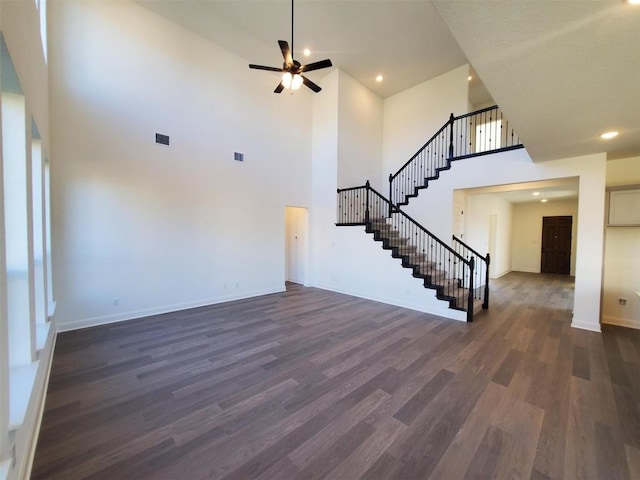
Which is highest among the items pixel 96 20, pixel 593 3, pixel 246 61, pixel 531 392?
pixel 246 61

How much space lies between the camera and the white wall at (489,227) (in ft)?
24.6

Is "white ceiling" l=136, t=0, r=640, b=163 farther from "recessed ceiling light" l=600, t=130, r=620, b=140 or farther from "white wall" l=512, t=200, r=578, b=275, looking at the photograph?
"white wall" l=512, t=200, r=578, b=275

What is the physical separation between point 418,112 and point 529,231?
292 inches

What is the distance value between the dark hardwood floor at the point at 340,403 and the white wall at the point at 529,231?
7354mm

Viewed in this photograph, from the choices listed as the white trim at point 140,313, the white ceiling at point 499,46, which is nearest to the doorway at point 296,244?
the white trim at point 140,313

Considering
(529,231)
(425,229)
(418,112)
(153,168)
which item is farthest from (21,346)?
(529,231)

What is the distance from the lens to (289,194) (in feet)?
23.2

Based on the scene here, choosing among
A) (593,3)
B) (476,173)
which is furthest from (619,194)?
(593,3)

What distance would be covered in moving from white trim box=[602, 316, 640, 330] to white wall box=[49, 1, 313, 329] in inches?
269

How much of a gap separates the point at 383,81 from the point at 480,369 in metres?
7.63

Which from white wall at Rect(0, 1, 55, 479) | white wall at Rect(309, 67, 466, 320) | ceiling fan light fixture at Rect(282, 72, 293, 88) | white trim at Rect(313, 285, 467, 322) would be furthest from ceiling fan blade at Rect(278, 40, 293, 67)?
white trim at Rect(313, 285, 467, 322)

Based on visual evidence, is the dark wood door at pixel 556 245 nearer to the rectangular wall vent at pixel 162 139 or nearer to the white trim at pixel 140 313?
the white trim at pixel 140 313

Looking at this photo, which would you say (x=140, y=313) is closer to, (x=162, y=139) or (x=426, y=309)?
(x=162, y=139)

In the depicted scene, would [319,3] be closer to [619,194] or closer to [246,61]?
[246,61]
